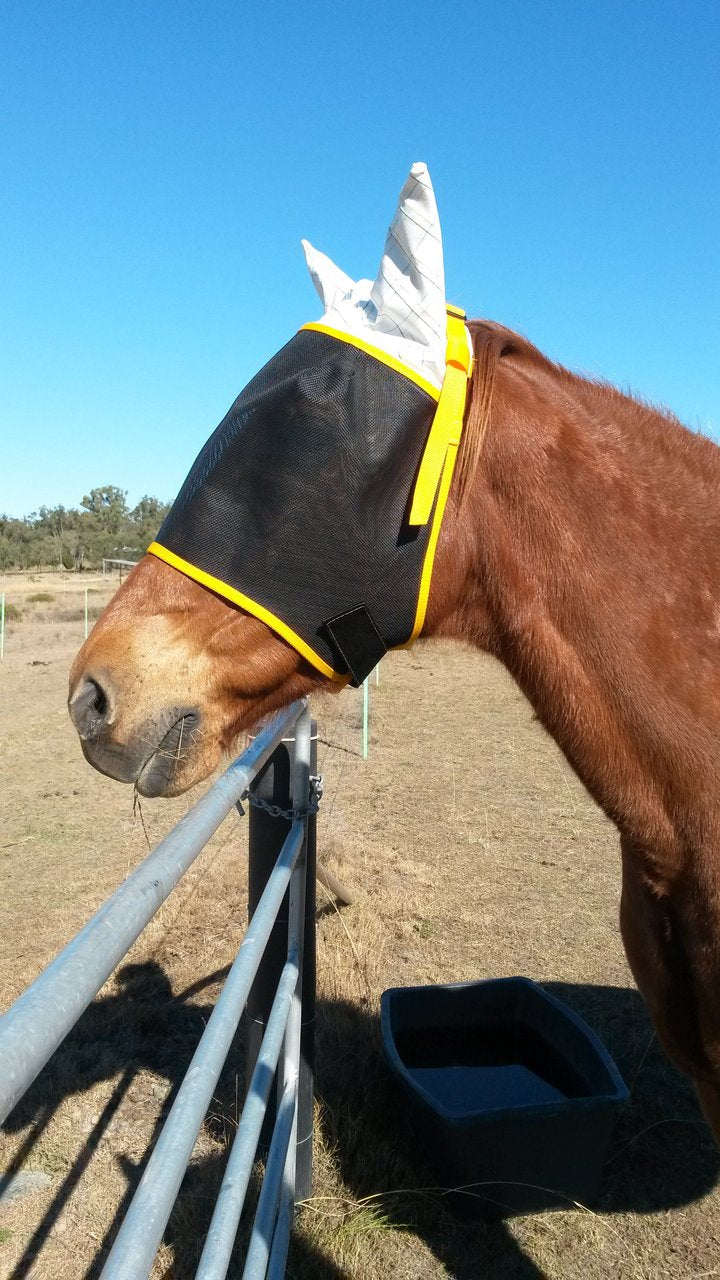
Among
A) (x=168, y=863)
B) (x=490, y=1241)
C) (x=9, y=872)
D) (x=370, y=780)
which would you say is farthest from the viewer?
(x=370, y=780)

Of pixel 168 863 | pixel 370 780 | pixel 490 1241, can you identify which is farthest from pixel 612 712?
pixel 370 780

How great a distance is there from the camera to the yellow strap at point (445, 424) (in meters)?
1.63

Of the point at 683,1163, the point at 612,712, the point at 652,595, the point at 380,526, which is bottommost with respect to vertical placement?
the point at 683,1163

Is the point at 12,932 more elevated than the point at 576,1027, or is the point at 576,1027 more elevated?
the point at 576,1027

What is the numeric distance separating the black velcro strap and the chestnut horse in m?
0.10

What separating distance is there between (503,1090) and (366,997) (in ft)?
2.78

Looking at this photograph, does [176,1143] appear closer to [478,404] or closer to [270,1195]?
[270,1195]

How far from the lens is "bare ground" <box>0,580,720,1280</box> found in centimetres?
273

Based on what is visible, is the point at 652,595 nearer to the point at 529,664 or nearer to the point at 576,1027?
the point at 529,664

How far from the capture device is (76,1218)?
9.16 ft

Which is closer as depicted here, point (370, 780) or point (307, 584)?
point (307, 584)

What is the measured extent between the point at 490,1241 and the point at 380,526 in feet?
8.47

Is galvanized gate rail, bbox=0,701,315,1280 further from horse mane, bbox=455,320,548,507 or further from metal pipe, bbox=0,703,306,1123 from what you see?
horse mane, bbox=455,320,548,507

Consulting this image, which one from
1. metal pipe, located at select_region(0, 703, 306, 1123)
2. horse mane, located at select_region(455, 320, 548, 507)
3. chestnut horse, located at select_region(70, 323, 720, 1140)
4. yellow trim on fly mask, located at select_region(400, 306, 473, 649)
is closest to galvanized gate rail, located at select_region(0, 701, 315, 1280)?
metal pipe, located at select_region(0, 703, 306, 1123)
